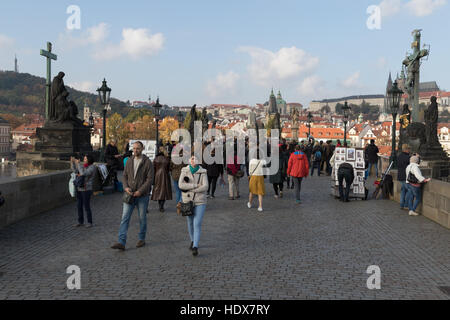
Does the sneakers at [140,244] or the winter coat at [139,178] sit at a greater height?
the winter coat at [139,178]

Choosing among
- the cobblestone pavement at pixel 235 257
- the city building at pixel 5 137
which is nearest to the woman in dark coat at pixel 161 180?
the cobblestone pavement at pixel 235 257

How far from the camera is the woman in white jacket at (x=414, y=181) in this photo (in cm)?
1112

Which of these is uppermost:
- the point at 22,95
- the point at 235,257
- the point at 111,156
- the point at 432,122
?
the point at 22,95

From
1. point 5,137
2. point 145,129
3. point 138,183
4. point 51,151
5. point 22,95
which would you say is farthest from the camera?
point 22,95

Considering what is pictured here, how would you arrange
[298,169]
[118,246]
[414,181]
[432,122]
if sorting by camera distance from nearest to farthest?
[118,246] < [414,181] < [298,169] < [432,122]

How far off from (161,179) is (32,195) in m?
2.83

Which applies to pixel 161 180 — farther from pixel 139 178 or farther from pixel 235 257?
pixel 235 257

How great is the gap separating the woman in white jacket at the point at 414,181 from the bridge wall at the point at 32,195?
833 cm

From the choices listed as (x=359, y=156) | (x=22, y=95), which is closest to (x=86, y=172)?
(x=359, y=156)

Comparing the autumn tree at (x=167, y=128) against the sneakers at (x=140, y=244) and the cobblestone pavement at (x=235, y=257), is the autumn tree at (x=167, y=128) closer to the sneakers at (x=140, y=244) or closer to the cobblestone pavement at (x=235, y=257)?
the cobblestone pavement at (x=235, y=257)

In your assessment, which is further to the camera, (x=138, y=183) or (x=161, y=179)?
(x=161, y=179)

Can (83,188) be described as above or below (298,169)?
below

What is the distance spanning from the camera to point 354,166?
14375 millimetres
